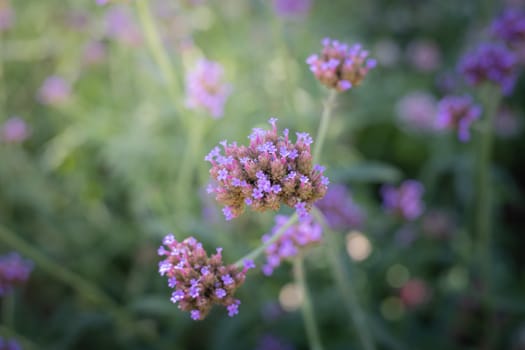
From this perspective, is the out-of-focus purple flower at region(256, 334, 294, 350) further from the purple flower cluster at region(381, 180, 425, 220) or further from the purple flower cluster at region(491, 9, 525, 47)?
the purple flower cluster at region(491, 9, 525, 47)

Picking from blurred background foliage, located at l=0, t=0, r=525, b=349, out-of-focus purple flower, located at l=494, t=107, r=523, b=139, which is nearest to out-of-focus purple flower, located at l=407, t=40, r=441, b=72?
blurred background foliage, located at l=0, t=0, r=525, b=349

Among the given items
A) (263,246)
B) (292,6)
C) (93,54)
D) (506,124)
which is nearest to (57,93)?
(93,54)

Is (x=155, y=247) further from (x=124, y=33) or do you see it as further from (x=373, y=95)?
(x=373, y=95)

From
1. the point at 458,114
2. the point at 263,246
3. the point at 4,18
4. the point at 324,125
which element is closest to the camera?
the point at 263,246

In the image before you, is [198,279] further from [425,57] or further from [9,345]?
[425,57]

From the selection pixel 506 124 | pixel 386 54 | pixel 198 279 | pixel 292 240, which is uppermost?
pixel 386 54

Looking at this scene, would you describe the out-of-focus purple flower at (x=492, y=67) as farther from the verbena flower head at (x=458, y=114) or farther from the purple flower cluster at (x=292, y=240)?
the purple flower cluster at (x=292, y=240)
